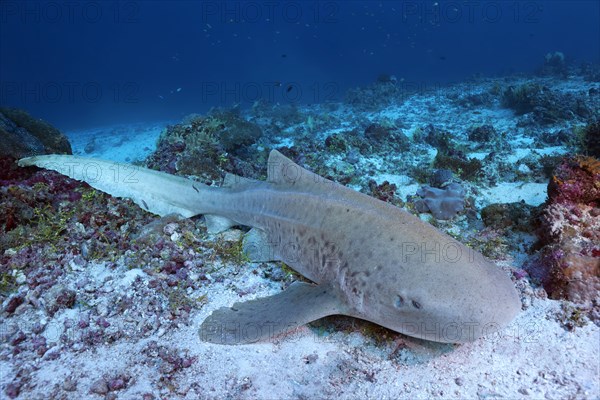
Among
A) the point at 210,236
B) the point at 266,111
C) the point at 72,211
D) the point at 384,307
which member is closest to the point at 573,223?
the point at 384,307

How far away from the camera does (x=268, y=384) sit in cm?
339

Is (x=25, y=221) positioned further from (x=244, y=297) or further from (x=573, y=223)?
Answer: (x=573, y=223)

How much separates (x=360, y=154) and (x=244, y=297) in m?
6.55

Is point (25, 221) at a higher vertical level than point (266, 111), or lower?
higher

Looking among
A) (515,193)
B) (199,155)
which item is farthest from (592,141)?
(199,155)

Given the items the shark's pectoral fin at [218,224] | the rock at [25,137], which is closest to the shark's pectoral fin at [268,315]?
the shark's pectoral fin at [218,224]

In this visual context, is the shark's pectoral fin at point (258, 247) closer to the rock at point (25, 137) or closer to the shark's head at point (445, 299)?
the shark's head at point (445, 299)

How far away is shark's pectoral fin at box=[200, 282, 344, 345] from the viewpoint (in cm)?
369

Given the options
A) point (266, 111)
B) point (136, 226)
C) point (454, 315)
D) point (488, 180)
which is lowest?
point (266, 111)

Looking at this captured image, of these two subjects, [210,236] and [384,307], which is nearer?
[384,307]

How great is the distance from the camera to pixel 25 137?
8.48 m

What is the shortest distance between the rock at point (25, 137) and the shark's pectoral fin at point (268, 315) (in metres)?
6.50

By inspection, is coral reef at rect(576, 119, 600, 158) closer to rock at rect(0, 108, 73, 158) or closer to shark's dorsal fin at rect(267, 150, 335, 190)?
shark's dorsal fin at rect(267, 150, 335, 190)

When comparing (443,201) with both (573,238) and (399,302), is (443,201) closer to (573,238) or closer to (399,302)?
(573,238)
